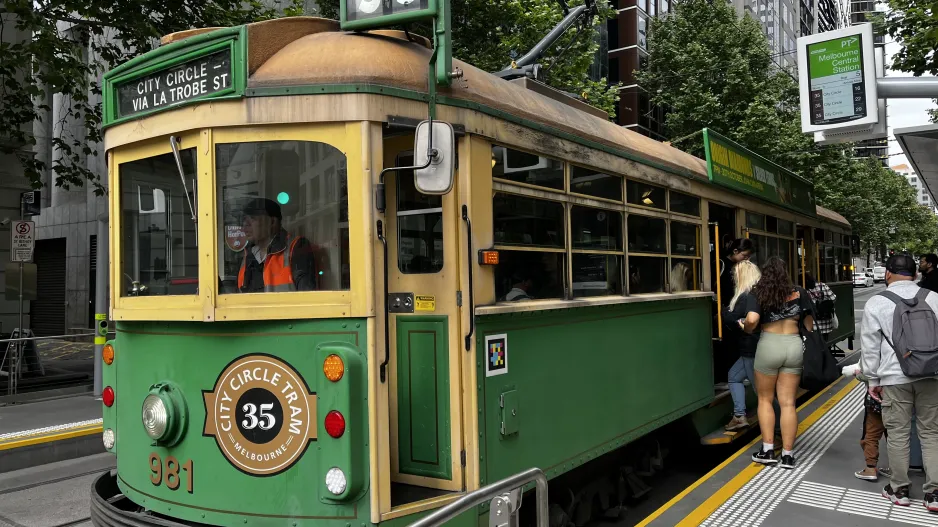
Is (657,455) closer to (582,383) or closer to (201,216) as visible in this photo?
(582,383)

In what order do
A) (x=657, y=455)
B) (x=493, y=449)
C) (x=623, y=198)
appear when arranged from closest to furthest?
(x=493, y=449) < (x=623, y=198) < (x=657, y=455)

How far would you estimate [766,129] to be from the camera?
20750mm

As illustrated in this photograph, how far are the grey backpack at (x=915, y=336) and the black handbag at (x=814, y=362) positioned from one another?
112 cm

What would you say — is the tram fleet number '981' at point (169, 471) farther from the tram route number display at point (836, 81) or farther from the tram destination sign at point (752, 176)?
the tram route number display at point (836, 81)

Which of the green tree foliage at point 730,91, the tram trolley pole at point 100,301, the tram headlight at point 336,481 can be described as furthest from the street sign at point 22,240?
the green tree foliage at point 730,91

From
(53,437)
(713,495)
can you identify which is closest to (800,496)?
(713,495)

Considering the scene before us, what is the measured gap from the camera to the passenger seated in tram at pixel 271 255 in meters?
3.30

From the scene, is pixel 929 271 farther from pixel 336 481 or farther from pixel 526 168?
pixel 336 481

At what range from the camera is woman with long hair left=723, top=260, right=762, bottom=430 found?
5.58 m

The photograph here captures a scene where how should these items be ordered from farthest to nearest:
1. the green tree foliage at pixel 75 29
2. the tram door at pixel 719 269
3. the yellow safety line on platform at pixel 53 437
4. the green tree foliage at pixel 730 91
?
1. the green tree foliage at pixel 730 91
2. the green tree foliage at pixel 75 29
3. the yellow safety line on platform at pixel 53 437
4. the tram door at pixel 719 269

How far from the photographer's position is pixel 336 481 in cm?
310

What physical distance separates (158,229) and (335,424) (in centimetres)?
145

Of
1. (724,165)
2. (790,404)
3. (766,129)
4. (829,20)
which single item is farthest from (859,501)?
(829,20)

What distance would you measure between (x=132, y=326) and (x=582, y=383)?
252cm
